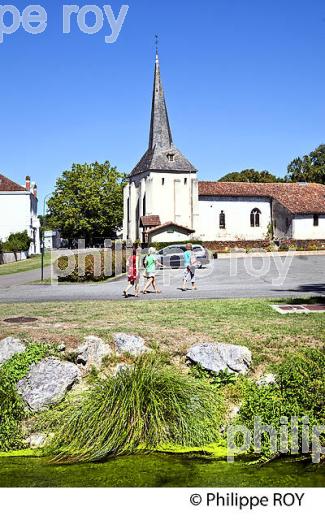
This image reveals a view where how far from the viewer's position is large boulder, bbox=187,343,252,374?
1033cm

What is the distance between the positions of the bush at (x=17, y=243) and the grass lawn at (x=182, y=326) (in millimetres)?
41285

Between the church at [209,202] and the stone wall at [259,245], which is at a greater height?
the church at [209,202]

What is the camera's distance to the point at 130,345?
35.9 feet

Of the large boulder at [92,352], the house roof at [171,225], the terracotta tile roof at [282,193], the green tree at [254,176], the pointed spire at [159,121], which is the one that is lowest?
the large boulder at [92,352]

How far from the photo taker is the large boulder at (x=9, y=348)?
10.6 meters

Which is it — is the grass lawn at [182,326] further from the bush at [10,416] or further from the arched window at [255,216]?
the arched window at [255,216]

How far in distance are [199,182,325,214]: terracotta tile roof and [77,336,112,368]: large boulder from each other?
194 feet

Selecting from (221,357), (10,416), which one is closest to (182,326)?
(221,357)

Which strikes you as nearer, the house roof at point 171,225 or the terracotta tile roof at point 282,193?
the house roof at point 171,225

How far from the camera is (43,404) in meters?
9.80

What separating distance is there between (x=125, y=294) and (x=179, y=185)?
51.6 meters

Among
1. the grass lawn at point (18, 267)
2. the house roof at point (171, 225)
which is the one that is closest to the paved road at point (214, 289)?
the grass lawn at point (18, 267)

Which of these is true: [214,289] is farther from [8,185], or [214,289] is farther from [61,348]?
[8,185]
